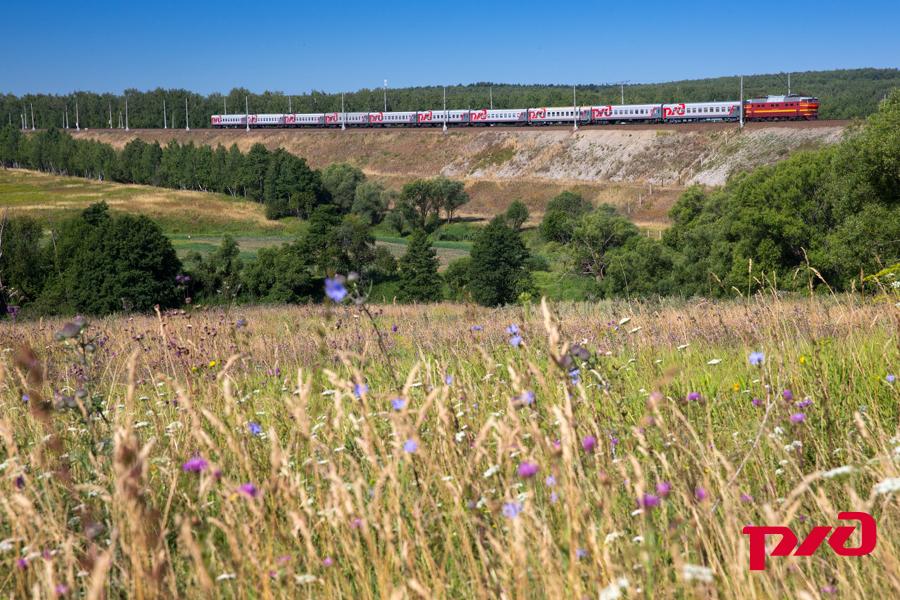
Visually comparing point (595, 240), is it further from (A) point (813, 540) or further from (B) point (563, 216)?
(A) point (813, 540)

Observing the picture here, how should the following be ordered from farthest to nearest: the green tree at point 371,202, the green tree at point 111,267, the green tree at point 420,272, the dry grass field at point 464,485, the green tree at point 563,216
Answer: the green tree at point 371,202 < the green tree at point 563,216 < the green tree at point 420,272 < the green tree at point 111,267 < the dry grass field at point 464,485

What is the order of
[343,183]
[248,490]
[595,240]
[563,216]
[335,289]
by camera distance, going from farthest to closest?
[343,183], [563,216], [595,240], [335,289], [248,490]

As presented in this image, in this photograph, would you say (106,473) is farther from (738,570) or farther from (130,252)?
(130,252)

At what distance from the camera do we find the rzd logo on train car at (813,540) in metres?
2.56

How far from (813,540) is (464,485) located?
1105mm

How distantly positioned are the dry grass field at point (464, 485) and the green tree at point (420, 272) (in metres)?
48.1

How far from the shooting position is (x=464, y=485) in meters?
2.83

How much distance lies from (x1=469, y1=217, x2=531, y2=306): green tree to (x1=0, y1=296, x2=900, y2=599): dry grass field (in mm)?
46685

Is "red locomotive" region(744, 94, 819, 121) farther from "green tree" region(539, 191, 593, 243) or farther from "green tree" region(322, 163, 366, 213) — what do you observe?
"green tree" region(322, 163, 366, 213)

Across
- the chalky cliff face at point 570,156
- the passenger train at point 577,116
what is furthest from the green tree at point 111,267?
the passenger train at point 577,116

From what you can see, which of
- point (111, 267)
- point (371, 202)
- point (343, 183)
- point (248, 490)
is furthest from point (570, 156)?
point (248, 490)

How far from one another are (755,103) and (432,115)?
42.7 meters

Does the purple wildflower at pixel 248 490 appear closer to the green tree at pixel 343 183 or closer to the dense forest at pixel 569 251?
the dense forest at pixel 569 251

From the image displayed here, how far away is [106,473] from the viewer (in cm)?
374
